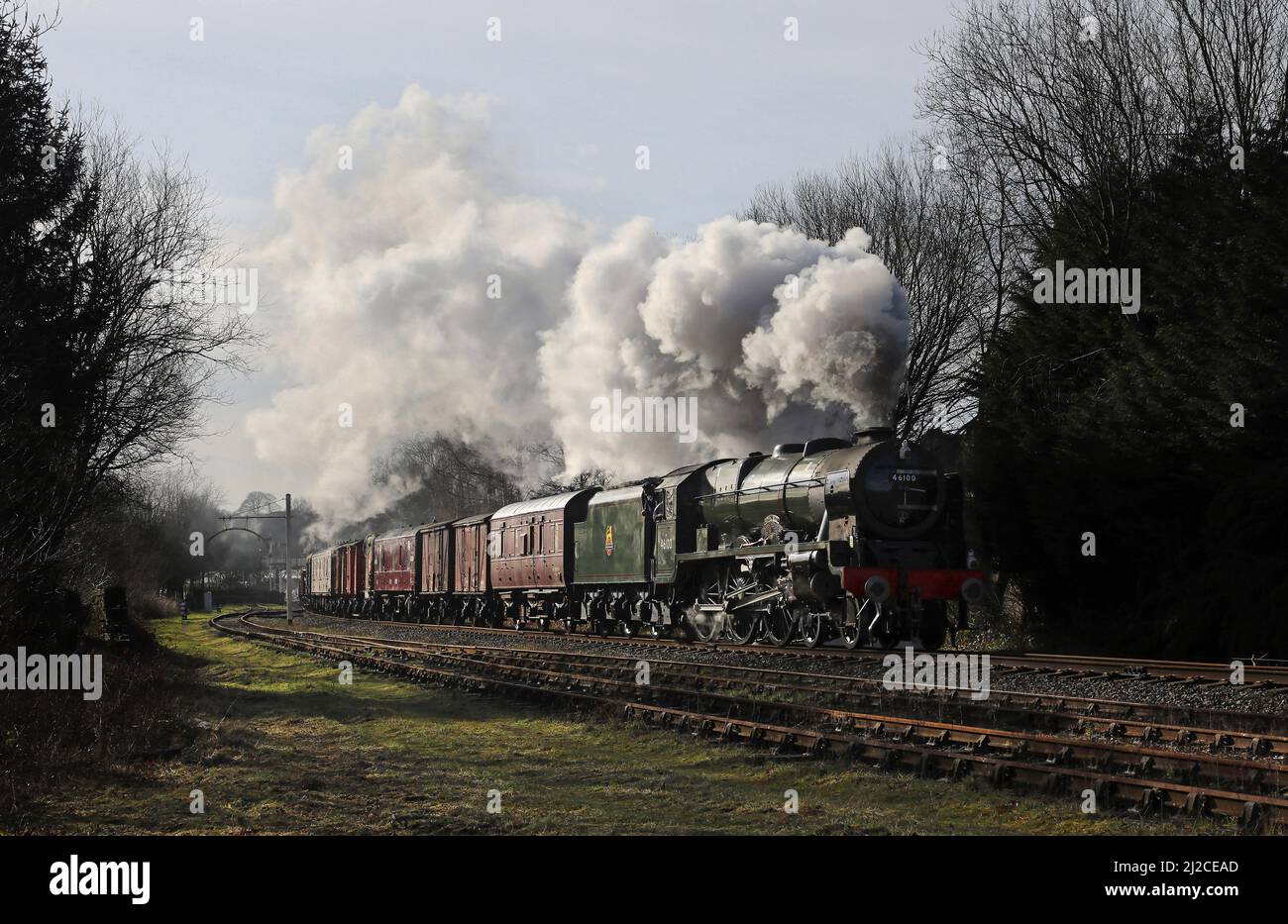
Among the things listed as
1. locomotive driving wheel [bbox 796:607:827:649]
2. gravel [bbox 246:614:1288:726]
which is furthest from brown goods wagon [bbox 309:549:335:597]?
locomotive driving wheel [bbox 796:607:827:649]

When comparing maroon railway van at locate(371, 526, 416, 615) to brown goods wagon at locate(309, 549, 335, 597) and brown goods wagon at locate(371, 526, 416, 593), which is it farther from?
brown goods wagon at locate(309, 549, 335, 597)

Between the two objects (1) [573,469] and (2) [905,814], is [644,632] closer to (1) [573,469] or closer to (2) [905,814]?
(1) [573,469]

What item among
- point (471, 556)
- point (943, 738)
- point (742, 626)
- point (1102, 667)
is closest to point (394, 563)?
point (471, 556)

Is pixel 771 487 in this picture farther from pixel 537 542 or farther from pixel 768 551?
pixel 537 542

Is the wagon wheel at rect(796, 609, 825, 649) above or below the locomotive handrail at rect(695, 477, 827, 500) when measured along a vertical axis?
below

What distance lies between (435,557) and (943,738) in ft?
96.3

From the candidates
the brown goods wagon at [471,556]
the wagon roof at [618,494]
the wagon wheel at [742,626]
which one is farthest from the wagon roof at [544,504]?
the wagon wheel at [742,626]

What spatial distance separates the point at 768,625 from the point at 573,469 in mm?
9843

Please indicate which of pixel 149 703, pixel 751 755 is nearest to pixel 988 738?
pixel 751 755

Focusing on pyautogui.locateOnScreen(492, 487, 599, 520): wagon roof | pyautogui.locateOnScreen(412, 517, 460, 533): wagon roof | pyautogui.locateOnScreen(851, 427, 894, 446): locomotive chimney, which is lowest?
pyautogui.locateOnScreen(412, 517, 460, 533): wagon roof

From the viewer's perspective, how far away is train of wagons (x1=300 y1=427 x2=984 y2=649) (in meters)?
17.8

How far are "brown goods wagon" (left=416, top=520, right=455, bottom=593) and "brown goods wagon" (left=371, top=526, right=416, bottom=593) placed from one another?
34.7 inches

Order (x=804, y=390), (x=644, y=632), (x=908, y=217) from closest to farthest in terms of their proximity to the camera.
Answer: (x=804, y=390) < (x=644, y=632) < (x=908, y=217)

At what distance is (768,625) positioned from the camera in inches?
803
